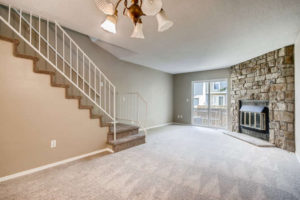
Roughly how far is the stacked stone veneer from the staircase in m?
3.46

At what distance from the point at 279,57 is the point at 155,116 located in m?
4.38

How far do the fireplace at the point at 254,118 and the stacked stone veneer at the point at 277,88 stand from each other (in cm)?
21

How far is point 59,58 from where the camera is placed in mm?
3047

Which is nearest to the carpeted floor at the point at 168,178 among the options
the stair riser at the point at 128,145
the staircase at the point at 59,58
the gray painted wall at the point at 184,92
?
the stair riser at the point at 128,145

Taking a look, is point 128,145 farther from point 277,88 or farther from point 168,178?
point 277,88

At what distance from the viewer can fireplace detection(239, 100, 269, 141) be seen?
3977mm

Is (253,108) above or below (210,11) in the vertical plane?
below

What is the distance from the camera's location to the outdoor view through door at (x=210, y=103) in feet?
19.2

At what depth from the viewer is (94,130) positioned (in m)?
3.01

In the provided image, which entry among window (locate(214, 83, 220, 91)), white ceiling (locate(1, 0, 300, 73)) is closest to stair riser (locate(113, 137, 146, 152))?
white ceiling (locate(1, 0, 300, 73))

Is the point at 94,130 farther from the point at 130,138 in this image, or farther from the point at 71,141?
the point at 130,138

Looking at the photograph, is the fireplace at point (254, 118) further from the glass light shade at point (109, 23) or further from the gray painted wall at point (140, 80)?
the glass light shade at point (109, 23)

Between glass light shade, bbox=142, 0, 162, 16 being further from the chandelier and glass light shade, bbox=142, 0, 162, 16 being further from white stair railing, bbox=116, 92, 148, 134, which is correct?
white stair railing, bbox=116, 92, 148, 134

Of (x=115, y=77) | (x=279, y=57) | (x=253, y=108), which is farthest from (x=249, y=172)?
(x=115, y=77)
